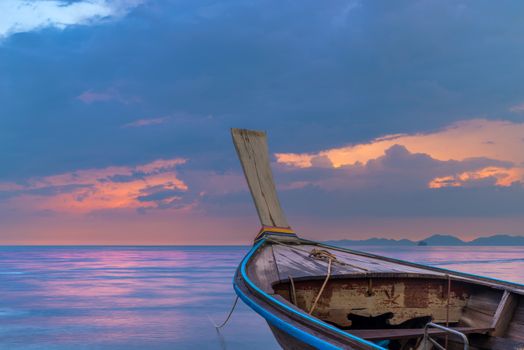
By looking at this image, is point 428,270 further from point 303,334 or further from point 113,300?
point 113,300

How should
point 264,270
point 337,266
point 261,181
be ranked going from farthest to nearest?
point 261,181, point 337,266, point 264,270

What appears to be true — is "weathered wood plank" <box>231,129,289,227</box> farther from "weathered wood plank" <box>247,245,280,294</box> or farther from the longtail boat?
the longtail boat

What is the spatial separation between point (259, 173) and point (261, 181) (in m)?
0.21

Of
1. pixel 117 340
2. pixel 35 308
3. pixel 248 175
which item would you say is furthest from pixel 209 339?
pixel 35 308

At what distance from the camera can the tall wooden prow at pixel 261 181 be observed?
328 inches

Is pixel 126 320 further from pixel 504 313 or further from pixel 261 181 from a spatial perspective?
pixel 504 313

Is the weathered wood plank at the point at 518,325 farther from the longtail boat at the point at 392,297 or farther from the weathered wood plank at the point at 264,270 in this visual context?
the weathered wood plank at the point at 264,270

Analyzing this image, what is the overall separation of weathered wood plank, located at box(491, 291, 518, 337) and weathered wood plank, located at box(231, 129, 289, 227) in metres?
4.12

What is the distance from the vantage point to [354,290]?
5.69 m

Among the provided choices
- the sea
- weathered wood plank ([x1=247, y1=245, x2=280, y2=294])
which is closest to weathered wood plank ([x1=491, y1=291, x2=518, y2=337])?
weathered wood plank ([x1=247, y1=245, x2=280, y2=294])

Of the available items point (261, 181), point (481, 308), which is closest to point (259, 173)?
point (261, 181)

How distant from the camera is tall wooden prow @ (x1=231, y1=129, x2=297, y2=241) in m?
8.34

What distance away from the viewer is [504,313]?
16.7 feet

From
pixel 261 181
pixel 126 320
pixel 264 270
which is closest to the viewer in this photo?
pixel 264 270
